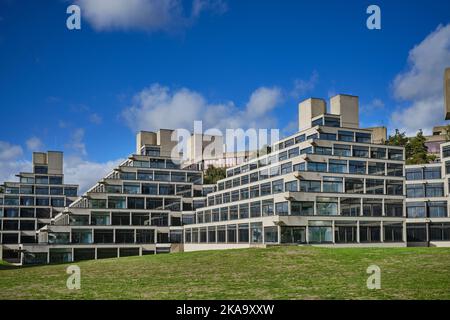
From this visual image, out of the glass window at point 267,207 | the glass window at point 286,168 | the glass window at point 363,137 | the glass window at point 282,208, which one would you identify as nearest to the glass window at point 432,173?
the glass window at point 363,137

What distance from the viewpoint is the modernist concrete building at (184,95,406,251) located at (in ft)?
244

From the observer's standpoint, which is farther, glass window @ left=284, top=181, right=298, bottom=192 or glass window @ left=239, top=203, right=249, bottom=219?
glass window @ left=239, top=203, right=249, bottom=219

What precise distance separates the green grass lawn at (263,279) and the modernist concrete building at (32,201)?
8368 centimetres

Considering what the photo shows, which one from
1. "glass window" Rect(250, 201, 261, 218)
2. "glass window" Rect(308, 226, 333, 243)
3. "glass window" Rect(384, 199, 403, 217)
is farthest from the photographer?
"glass window" Rect(250, 201, 261, 218)

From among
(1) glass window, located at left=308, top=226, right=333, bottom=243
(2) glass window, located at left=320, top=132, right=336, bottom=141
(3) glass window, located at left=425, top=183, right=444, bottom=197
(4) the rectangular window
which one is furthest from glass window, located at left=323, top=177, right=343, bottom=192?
(3) glass window, located at left=425, top=183, right=444, bottom=197

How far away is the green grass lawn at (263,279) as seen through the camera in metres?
25.5

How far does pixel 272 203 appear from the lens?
78750 mm

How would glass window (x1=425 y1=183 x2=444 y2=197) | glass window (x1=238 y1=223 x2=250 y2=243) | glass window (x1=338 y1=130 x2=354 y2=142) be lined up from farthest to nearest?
1. glass window (x1=425 y1=183 x2=444 y2=197)
2. glass window (x1=338 y1=130 x2=354 y2=142)
3. glass window (x1=238 y1=223 x2=250 y2=243)

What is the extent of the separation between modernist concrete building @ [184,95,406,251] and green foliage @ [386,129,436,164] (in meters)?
28.2

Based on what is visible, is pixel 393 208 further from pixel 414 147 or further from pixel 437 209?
pixel 414 147

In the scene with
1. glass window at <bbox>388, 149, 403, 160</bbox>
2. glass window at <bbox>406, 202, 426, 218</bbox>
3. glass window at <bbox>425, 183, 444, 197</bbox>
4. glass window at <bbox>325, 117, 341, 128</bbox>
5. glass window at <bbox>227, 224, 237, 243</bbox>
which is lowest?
glass window at <bbox>227, 224, 237, 243</bbox>

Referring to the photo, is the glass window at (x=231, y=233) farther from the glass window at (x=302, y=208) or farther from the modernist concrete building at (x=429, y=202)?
the modernist concrete building at (x=429, y=202)

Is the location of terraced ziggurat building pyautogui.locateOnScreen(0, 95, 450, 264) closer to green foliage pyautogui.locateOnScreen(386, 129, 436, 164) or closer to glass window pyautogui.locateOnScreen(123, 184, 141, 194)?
glass window pyautogui.locateOnScreen(123, 184, 141, 194)

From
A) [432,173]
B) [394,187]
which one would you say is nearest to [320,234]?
[394,187]
